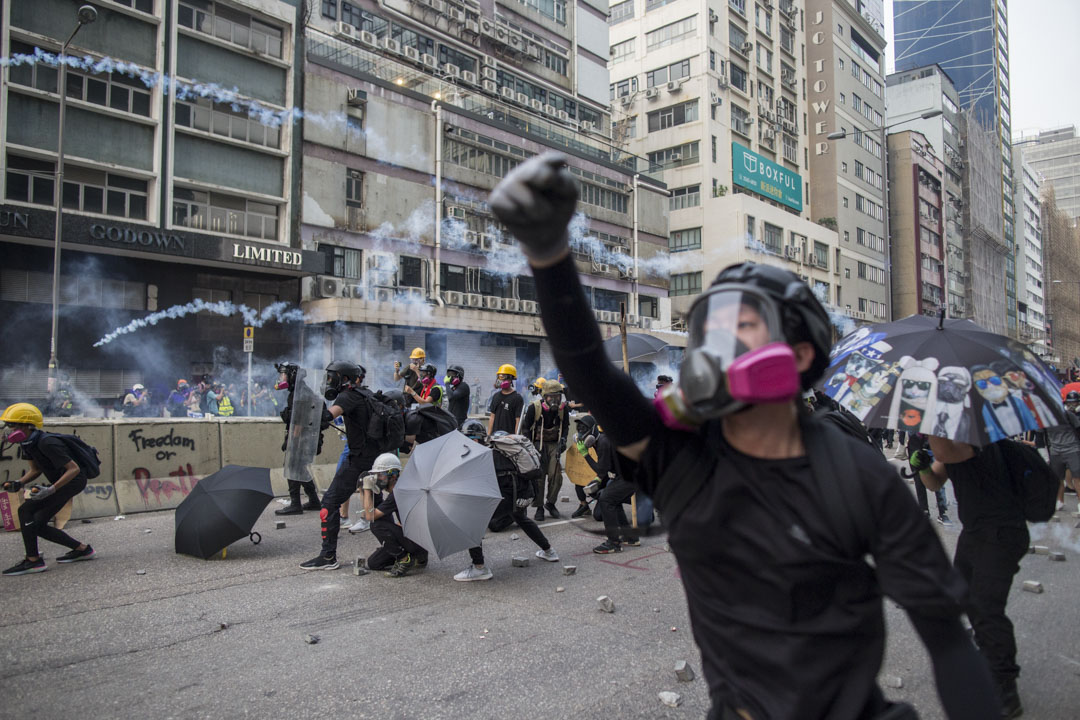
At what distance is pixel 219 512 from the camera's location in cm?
687

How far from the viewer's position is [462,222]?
3222 centimetres

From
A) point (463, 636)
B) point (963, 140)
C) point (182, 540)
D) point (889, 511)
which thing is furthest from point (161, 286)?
point (963, 140)

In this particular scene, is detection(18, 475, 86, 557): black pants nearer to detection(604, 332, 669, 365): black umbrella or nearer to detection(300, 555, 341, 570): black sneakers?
detection(300, 555, 341, 570): black sneakers

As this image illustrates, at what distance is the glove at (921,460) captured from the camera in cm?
384

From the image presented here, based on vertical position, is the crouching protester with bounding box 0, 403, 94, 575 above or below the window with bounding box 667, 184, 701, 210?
below

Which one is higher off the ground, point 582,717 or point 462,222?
point 462,222

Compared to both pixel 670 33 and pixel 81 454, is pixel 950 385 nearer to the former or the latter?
pixel 81 454

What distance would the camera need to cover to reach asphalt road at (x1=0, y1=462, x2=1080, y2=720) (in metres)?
3.76

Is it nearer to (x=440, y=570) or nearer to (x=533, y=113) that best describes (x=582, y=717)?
(x=440, y=570)

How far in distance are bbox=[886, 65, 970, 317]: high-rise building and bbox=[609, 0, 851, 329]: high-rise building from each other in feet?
79.9

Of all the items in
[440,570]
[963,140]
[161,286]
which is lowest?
[440,570]

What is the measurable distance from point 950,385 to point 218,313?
2558cm

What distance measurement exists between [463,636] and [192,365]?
75.2 feet

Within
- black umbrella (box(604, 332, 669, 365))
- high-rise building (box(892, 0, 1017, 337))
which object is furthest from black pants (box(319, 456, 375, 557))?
high-rise building (box(892, 0, 1017, 337))
